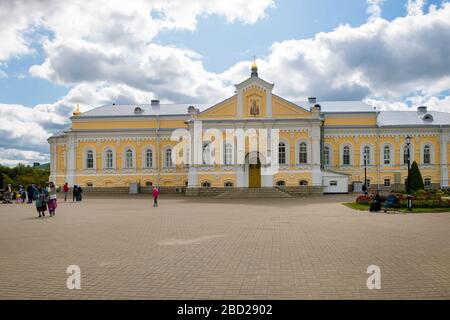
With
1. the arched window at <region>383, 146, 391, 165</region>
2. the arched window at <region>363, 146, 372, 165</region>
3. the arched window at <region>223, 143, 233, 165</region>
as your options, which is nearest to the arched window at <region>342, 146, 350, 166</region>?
the arched window at <region>363, 146, 372, 165</region>

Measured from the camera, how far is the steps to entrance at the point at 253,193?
1483 inches

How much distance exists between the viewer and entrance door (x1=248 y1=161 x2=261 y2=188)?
41000 millimetres

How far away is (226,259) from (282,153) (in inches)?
1285

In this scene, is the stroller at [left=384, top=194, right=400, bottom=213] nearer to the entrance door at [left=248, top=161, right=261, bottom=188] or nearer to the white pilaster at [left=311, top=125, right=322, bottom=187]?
the white pilaster at [left=311, top=125, right=322, bottom=187]

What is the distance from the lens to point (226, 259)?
9609 millimetres

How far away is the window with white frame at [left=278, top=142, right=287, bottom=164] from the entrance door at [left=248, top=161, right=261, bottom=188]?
2335 mm

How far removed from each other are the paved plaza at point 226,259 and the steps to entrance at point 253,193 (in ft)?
68.7

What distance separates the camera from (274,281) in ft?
24.9

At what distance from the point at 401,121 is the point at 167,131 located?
27.0 m

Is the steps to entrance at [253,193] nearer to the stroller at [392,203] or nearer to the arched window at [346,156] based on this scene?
the arched window at [346,156]

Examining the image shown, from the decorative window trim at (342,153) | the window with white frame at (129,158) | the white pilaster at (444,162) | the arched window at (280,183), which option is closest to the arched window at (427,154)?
the white pilaster at (444,162)

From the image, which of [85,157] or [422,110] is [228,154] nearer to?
[85,157]

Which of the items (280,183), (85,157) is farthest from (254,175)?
(85,157)
